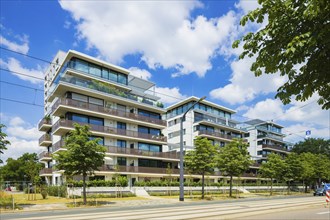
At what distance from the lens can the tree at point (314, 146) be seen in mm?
96500

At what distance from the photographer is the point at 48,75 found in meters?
84.1

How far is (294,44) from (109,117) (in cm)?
4344

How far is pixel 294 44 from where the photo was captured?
5.05m

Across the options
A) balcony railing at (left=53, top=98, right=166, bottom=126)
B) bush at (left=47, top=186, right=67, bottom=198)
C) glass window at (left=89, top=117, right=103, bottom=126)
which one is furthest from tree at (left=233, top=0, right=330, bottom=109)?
glass window at (left=89, top=117, right=103, bottom=126)

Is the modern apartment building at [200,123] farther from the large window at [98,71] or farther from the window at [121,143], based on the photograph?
the large window at [98,71]

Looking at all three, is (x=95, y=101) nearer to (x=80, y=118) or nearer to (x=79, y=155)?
(x=80, y=118)

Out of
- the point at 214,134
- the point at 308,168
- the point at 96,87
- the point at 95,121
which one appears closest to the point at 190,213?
the point at 95,121

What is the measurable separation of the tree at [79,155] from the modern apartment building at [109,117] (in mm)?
12427

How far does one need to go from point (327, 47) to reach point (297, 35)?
1.63 feet

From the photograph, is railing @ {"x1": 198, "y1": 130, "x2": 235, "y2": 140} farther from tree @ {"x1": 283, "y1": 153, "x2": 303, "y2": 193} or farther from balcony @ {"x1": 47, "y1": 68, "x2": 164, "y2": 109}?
balcony @ {"x1": 47, "y1": 68, "x2": 164, "y2": 109}

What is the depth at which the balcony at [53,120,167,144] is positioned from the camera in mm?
42312

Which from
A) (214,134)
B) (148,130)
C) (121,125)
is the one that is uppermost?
(121,125)

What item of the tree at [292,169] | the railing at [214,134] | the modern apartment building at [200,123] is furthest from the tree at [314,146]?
the tree at [292,169]

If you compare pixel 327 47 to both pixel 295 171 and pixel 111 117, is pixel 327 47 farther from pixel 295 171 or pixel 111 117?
pixel 295 171
